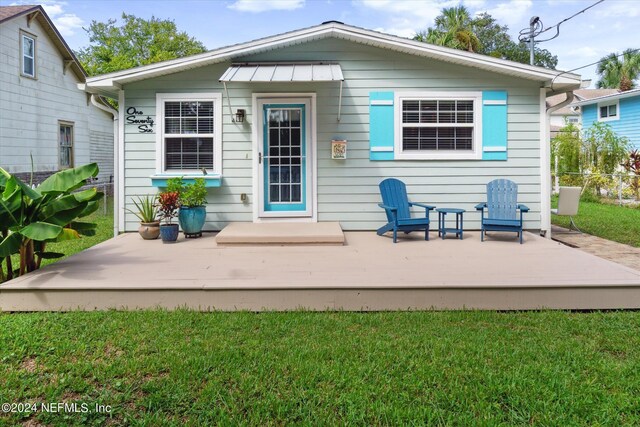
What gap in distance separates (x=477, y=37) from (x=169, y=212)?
1221 inches

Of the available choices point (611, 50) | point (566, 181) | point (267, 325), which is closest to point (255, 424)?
point (267, 325)

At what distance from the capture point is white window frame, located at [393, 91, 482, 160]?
287 inches

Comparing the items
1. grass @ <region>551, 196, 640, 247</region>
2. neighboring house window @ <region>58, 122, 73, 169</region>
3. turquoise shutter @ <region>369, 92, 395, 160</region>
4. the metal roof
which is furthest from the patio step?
neighboring house window @ <region>58, 122, 73, 169</region>

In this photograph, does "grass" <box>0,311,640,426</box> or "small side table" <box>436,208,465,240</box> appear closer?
"grass" <box>0,311,640,426</box>

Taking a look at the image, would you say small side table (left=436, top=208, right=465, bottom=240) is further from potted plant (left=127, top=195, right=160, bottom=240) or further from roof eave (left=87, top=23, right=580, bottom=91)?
potted plant (left=127, top=195, right=160, bottom=240)

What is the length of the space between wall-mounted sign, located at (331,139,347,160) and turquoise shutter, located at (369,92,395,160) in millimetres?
415

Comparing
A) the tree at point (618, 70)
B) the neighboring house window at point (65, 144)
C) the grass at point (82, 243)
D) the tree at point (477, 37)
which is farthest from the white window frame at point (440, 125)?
the tree at point (618, 70)

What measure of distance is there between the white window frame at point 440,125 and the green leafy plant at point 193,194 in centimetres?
292

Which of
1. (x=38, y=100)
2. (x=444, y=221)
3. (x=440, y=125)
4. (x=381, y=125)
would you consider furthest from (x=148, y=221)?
(x=38, y=100)

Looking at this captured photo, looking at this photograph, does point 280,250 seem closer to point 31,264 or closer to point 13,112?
point 31,264

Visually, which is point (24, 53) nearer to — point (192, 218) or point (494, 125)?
point (192, 218)

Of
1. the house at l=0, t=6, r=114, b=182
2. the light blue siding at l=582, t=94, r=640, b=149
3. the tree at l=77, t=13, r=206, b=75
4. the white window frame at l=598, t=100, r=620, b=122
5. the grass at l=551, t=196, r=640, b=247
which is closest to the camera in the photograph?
the grass at l=551, t=196, r=640, b=247

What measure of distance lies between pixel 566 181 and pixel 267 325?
14701mm

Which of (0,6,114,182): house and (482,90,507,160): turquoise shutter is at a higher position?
(0,6,114,182): house
